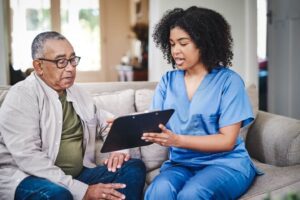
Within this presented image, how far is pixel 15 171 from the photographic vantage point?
1.55 m

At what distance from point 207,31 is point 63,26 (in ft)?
20.8

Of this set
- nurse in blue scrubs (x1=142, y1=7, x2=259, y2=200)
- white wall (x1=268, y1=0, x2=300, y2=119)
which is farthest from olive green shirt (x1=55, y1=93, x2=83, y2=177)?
white wall (x1=268, y1=0, x2=300, y2=119)

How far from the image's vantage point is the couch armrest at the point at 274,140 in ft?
6.28

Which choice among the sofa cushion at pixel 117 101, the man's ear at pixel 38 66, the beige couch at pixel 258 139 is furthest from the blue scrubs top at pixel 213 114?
the man's ear at pixel 38 66

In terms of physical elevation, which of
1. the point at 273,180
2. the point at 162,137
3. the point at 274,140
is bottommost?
the point at 273,180

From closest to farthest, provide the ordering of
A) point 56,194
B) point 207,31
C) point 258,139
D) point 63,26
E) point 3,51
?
point 56,194 → point 207,31 → point 258,139 → point 3,51 → point 63,26

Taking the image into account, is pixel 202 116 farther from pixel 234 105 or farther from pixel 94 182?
pixel 94 182

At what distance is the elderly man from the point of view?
60.2 inches

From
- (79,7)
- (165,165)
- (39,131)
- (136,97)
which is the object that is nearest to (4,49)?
(136,97)

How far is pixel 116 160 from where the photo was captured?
178cm

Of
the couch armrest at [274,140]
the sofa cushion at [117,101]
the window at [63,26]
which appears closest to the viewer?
the couch armrest at [274,140]

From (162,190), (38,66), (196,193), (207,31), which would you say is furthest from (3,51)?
(196,193)

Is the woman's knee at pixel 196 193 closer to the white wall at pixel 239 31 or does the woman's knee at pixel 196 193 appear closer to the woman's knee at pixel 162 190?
the woman's knee at pixel 162 190

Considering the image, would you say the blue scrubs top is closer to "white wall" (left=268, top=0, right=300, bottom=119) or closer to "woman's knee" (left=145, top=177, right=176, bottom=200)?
"woman's knee" (left=145, top=177, right=176, bottom=200)
